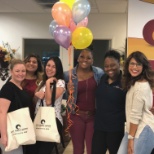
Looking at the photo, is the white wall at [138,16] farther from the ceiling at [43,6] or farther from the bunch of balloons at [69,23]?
the bunch of balloons at [69,23]

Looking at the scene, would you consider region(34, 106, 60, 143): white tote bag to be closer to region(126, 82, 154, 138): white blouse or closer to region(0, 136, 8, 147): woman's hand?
region(0, 136, 8, 147): woman's hand

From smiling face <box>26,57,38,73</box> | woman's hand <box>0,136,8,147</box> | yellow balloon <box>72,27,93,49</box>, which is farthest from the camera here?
smiling face <box>26,57,38,73</box>

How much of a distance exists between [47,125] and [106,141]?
1.92 ft

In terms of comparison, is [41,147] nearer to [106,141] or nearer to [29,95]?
[29,95]

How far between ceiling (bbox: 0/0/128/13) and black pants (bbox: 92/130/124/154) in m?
3.11

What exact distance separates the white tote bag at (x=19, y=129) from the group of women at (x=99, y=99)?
4cm

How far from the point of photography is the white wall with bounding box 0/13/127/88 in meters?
5.77

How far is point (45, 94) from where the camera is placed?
221 cm

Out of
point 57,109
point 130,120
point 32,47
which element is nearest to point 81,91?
point 57,109

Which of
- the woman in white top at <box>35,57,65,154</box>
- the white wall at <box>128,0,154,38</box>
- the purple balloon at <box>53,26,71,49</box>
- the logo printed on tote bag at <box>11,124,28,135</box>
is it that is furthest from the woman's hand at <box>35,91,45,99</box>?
the white wall at <box>128,0,154,38</box>

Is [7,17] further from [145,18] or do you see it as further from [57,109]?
[57,109]

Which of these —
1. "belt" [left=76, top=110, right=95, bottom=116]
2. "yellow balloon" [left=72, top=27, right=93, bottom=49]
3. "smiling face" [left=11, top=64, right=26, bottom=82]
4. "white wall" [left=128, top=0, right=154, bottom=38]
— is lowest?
"belt" [left=76, top=110, right=95, bottom=116]

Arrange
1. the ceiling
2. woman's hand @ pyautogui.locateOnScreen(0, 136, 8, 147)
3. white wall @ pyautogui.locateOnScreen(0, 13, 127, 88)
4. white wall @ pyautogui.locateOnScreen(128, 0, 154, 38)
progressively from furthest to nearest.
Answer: white wall @ pyautogui.locateOnScreen(0, 13, 127, 88), the ceiling, white wall @ pyautogui.locateOnScreen(128, 0, 154, 38), woman's hand @ pyautogui.locateOnScreen(0, 136, 8, 147)

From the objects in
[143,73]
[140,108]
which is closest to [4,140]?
[140,108]
